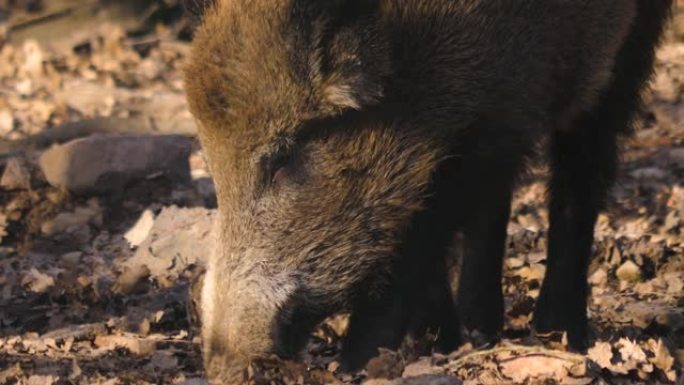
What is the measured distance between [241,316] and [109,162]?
3.27m

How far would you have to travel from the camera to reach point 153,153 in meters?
7.46

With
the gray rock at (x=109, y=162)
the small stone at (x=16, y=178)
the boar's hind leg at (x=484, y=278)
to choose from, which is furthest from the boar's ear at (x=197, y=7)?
the small stone at (x=16, y=178)

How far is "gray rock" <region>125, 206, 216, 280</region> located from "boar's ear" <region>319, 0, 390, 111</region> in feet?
7.33

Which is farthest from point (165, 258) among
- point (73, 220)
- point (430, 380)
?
point (430, 380)

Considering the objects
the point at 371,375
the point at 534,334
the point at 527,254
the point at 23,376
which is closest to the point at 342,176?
the point at 371,375

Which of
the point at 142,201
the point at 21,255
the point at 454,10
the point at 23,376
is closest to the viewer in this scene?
the point at 454,10

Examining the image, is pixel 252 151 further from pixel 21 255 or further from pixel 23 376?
pixel 21 255

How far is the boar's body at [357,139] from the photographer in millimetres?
4172

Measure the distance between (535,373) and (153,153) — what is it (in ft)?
12.6

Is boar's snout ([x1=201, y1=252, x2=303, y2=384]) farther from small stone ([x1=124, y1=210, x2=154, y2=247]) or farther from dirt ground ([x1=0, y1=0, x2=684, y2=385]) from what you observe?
small stone ([x1=124, y1=210, x2=154, y2=247])

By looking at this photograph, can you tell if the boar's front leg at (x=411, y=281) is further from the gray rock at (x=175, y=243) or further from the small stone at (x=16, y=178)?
the small stone at (x=16, y=178)

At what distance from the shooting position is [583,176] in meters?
5.55

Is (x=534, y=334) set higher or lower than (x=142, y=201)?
lower

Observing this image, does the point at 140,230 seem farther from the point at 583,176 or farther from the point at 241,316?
the point at 241,316
